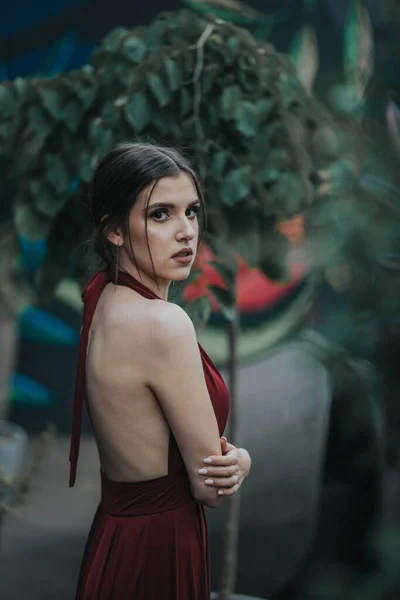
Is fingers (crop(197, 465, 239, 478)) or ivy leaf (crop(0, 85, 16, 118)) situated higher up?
ivy leaf (crop(0, 85, 16, 118))

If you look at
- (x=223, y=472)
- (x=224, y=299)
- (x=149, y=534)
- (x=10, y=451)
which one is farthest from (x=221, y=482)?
(x=10, y=451)

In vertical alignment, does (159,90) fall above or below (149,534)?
above

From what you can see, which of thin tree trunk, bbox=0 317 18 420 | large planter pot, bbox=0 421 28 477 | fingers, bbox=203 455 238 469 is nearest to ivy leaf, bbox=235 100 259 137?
fingers, bbox=203 455 238 469

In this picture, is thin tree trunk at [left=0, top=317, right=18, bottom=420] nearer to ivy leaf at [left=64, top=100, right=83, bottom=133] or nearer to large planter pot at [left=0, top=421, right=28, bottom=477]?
large planter pot at [left=0, top=421, right=28, bottom=477]

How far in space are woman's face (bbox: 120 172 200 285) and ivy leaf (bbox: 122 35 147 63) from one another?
1039mm

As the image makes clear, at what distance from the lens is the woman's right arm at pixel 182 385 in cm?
146

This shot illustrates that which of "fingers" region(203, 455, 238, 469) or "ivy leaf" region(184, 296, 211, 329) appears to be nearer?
"fingers" region(203, 455, 238, 469)

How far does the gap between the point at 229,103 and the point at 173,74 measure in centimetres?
17

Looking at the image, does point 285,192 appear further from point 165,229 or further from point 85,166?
point 165,229

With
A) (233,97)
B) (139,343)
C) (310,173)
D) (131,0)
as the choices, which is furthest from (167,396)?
(131,0)

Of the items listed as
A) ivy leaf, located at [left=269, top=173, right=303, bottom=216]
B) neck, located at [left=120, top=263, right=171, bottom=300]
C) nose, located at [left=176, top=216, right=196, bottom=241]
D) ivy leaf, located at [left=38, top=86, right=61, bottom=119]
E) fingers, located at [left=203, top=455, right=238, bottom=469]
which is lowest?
fingers, located at [left=203, top=455, right=238, bottom=469]

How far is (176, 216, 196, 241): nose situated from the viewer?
5.05ft

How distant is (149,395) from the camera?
1.50 metres

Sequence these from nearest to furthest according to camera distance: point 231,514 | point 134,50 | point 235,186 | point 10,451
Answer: point 235,186
point 134,50
point 231,514
point 10,451
